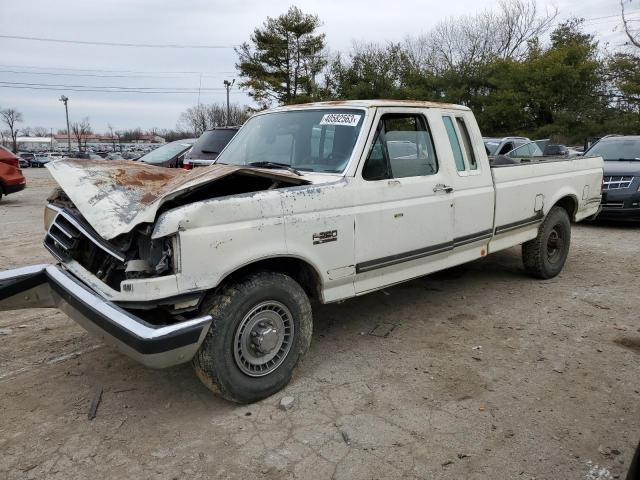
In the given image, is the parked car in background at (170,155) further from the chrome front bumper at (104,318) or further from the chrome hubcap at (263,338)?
the chrome hubcap at (263,338)

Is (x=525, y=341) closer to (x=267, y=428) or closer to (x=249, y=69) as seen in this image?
(x=267, y=428)

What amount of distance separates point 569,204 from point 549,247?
653 mm

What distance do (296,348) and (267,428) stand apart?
61cm

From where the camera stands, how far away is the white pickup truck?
287 centimetres

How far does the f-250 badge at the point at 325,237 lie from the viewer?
3428 mm

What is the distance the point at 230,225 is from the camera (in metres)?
3.00

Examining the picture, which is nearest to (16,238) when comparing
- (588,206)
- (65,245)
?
(65,245)

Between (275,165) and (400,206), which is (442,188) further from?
(275,165)

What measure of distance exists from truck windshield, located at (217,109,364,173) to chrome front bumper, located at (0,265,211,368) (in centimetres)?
169

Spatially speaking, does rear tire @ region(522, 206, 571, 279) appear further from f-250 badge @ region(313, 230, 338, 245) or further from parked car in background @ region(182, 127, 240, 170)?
parked car in background @ region(182, 127, 240, 170)

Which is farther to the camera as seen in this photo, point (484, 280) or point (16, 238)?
point (16, 238)

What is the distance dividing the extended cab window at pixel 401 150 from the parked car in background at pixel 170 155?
8194 mm

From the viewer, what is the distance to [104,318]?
2.79m

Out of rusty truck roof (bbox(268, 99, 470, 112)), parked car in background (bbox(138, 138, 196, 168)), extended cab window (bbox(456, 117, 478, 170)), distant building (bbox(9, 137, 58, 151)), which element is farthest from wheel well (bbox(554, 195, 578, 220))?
distant building (bbox(9, 137, 58, 151))
